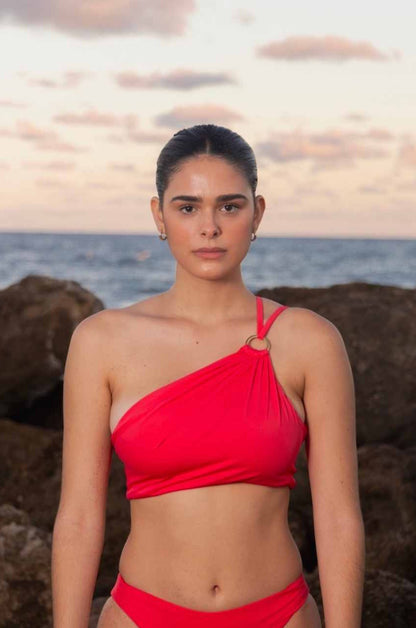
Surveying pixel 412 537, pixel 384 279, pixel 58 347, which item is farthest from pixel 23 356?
pixel 384 279

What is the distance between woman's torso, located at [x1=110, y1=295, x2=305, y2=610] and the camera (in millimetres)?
3164

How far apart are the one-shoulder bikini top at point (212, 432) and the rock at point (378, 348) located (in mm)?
4869

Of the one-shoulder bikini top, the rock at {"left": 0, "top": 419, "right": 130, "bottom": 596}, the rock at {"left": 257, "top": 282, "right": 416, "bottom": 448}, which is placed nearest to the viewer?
the one-shoulder bikini top

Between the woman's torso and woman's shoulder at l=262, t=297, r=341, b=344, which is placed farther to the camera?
woman's shoulder at l=262, t=297, r=341, b=344

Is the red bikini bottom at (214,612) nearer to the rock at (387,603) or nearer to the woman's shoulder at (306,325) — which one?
the woman's shoulder at (306,325)

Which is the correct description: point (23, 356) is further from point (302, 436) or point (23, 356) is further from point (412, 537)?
point (302, 436)

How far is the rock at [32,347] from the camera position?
9.30m

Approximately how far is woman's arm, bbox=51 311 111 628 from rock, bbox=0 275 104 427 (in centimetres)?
595

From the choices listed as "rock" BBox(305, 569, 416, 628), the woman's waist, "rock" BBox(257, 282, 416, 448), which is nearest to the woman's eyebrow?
the woman's waist

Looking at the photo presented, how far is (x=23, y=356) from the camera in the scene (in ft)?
30.8

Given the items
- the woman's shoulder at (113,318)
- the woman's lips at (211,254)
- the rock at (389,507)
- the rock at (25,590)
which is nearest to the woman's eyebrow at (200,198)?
the woman's lips at (211,254)

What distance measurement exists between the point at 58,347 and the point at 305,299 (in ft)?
7.36

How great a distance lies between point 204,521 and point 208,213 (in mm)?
909

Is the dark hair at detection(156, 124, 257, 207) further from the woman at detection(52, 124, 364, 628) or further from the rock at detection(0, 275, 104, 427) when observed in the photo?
the rock at detection(0, 275, 104, 427)
